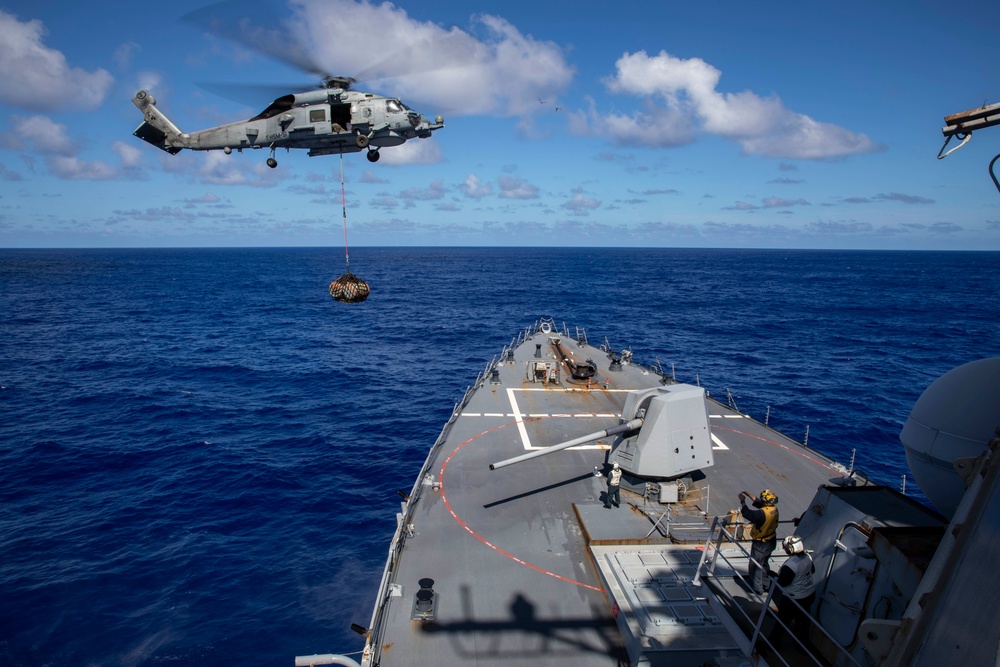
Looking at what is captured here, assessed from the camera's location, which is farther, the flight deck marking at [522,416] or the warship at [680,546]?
the flight deck marking at [522,416]

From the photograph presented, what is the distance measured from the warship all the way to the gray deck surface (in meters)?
0.06

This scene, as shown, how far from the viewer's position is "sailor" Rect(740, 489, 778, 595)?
334 inches

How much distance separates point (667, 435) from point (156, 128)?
21.3m

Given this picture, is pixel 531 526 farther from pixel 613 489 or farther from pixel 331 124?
pixel 331 124

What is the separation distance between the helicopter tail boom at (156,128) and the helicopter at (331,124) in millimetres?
479

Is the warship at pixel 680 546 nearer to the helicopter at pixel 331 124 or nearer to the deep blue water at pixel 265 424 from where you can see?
the deep blue water at pixel 265 424

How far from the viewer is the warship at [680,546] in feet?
16.5

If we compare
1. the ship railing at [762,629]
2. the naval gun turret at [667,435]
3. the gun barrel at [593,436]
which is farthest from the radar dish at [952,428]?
the gun barrel at [593,436]

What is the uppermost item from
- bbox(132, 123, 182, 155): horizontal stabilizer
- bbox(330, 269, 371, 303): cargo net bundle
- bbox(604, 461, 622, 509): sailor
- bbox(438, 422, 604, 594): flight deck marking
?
bbox(132, 123, 182, 155): horizontal stabilizer

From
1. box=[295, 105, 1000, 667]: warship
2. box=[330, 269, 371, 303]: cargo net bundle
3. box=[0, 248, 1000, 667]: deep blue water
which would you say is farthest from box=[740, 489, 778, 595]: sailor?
box=[330, 269, 371, 303]: cargo net bundle

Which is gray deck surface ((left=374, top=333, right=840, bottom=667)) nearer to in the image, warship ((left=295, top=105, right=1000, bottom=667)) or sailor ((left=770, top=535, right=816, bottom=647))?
warship ((left=295, top=105, right=1000, bottom=667))

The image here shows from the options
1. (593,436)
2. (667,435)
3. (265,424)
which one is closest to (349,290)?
(593,436)

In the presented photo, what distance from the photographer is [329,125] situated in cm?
1873

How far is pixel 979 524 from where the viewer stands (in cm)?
464
